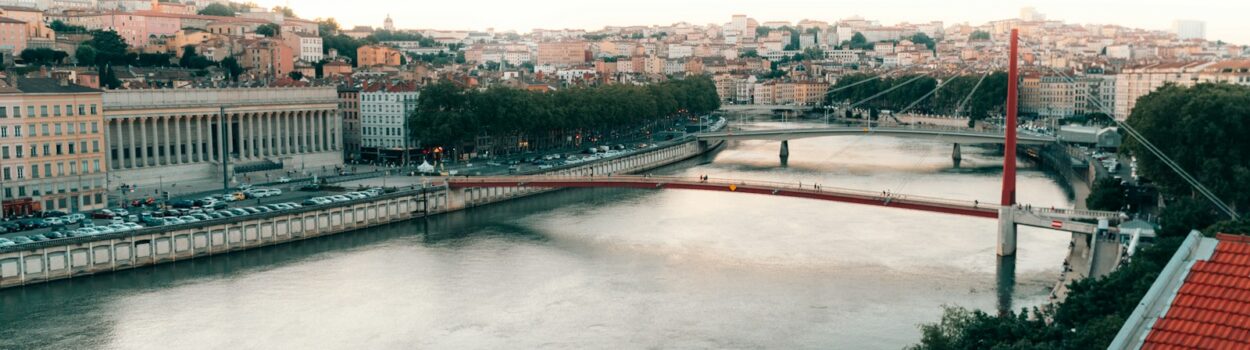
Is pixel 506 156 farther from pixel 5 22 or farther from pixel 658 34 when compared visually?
pixel 658 34

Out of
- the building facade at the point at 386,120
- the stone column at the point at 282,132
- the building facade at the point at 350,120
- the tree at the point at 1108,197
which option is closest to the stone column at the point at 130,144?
the stone column at the point at 282,132

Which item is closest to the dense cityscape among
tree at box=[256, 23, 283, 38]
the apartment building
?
tree at box=[256, 23, 283, 38]

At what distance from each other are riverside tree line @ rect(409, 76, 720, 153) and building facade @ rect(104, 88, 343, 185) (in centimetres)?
286

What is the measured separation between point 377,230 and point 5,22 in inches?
1252

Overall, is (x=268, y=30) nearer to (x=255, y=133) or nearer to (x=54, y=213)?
(x=255, y=133)

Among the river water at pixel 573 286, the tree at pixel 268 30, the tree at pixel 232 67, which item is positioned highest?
the tree at pixel 268 30

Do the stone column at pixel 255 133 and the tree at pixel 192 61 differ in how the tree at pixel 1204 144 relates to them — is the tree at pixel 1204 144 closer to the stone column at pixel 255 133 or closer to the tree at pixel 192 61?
the stone column at pixel 255 133

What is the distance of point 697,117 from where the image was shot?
66.6 metres

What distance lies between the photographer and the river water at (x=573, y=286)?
15.9 meters

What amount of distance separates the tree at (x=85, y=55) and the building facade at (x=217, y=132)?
1766cm

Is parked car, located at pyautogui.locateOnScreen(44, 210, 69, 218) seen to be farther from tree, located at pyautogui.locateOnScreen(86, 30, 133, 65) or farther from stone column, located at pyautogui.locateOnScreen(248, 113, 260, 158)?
tree, located at pyautogui.locateOnScreen(86, 30, 133, 65)

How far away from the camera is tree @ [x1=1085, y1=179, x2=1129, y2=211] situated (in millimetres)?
23984

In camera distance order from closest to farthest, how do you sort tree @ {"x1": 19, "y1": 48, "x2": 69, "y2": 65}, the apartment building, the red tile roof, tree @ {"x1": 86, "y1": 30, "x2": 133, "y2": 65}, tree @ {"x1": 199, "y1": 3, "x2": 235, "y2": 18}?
1. the red tile roof
2. tree @ {"x1": 19, "y1": 48, "x2": 69, "y2": 65}
3. tree @ {"x1": 86, "y1": 30, "x2": 133, "y2": 65}
4. tree @ {"x1": 199, "y1": 3, "x2": 235, "y2": 18}
5. the apartment building

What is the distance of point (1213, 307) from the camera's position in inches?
200
